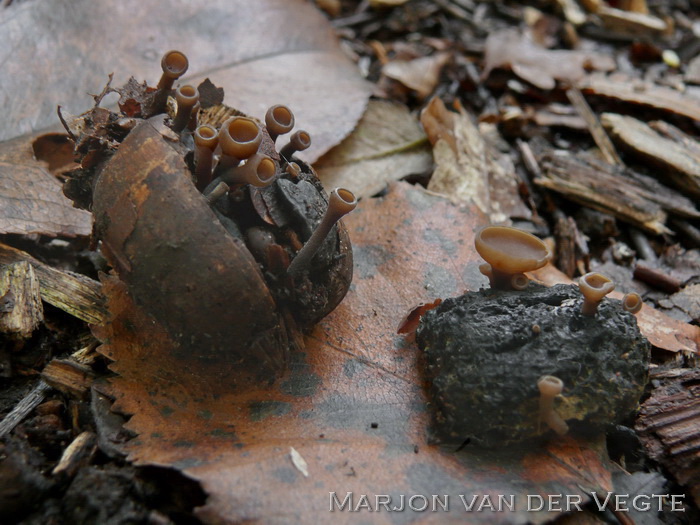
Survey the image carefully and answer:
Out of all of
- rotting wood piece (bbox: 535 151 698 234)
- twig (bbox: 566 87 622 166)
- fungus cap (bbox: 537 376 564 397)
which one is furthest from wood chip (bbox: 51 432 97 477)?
twig (bbox: 566 87 622 166)

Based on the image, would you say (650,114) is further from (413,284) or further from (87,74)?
(87,74)

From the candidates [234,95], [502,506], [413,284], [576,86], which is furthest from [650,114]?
[502,506]

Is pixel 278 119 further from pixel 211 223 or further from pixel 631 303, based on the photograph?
pixel 631 303

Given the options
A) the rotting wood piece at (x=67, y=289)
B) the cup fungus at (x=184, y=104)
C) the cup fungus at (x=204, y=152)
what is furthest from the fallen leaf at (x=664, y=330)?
the rotting wood piece at (x=67, y=289)

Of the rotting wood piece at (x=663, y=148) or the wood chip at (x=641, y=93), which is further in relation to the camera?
the wood chip at (x=641, y=93)

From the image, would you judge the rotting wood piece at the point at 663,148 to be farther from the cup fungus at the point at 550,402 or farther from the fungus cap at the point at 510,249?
the cup fungus at the point at 550,402

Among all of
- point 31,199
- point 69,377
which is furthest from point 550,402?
point 31,199

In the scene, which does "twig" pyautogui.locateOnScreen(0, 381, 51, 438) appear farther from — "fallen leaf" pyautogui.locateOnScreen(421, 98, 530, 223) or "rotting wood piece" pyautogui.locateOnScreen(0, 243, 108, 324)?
"fallen leaf" pyautogui.locateOnScreen(421, 98, 530, 223)
